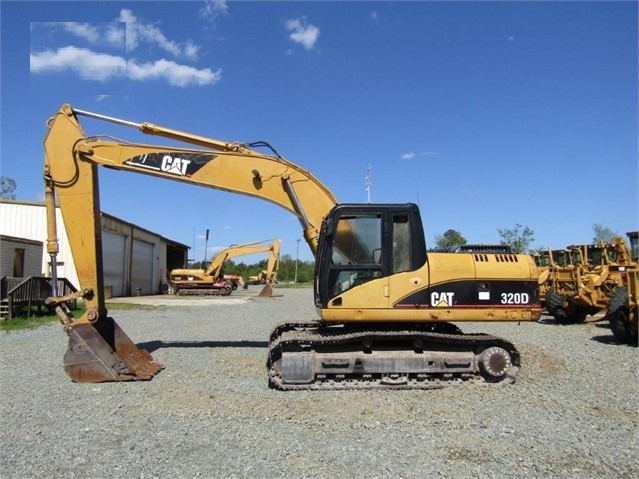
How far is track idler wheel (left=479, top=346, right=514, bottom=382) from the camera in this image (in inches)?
307

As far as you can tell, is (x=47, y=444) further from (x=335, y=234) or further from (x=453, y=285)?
(x=453, y=285)

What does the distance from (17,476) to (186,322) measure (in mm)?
12485

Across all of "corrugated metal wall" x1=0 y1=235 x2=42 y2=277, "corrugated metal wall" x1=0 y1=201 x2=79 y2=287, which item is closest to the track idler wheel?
"corrugated metal wall" x1=0 y1=235 x2=42 y2=277

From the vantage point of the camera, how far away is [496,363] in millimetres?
7812

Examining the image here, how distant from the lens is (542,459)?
4.85 m

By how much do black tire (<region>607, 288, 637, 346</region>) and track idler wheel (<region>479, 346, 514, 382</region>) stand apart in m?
5.58

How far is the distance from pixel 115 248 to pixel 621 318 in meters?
29.2

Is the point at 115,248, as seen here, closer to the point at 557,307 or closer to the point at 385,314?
the point at 557,307

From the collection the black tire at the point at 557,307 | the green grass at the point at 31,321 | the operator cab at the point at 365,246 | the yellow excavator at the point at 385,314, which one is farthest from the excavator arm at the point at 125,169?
the black tire at the point at 557,307

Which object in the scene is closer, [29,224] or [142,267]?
[29,224]

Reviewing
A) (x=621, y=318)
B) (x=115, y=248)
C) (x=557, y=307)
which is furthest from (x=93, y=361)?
(x=115, y=248)

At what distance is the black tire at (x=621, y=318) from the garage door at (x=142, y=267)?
3112 centimetres

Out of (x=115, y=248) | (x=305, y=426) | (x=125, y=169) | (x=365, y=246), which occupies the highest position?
(x=115, y=248)

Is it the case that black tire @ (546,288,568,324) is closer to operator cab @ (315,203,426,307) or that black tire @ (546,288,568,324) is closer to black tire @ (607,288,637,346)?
black tire @ (607,288,637,346)
